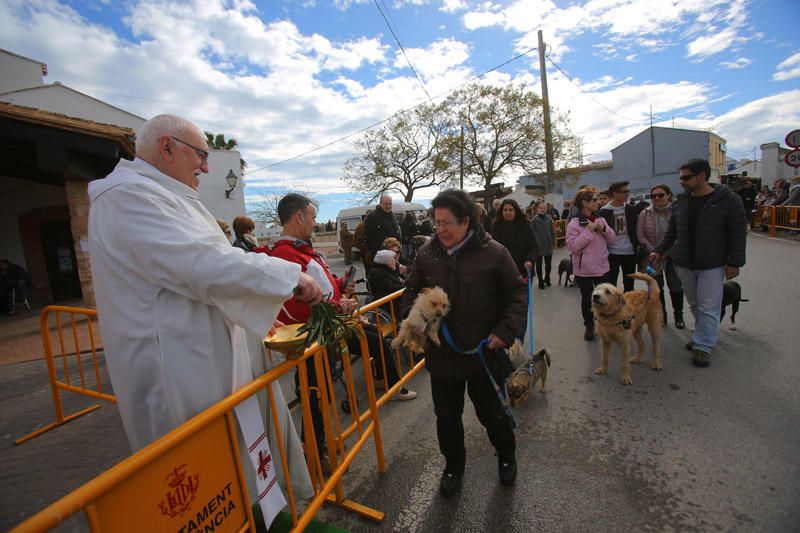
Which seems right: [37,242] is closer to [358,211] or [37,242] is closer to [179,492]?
[358,211]

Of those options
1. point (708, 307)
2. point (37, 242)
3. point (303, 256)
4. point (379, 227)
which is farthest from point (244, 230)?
point (37, 242)

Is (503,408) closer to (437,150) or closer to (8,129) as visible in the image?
(8,129)

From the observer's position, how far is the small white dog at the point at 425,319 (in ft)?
7.57

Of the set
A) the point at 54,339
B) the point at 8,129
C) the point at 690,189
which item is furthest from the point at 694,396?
the point at 8,129

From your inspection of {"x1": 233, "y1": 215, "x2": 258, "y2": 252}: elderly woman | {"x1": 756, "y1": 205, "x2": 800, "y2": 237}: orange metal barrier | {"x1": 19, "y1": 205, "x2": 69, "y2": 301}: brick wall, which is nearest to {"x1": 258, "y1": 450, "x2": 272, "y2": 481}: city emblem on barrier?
{"x1": 233, "y1": 215, "x2": 258, "y2": 252}: elderly woman

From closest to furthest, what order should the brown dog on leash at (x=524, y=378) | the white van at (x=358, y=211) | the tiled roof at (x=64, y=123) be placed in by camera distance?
the brown dog on leash at (x=524, y=378) → the tiled roof at (x=64, y=123) → the white van at (x=358, y=211)

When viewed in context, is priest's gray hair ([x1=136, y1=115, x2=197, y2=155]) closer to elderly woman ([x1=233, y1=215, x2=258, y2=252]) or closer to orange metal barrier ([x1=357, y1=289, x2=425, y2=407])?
orange metal barrier ([x1=357, y1=289, x2=425, y2=407])

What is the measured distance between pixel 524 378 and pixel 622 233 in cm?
329

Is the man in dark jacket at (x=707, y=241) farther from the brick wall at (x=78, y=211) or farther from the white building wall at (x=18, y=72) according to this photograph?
the white building wall at (x=18, y=72)

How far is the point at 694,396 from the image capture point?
356cm

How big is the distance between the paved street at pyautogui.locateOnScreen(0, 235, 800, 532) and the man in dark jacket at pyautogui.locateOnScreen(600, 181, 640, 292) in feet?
4.13

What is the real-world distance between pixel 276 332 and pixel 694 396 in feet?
12.7

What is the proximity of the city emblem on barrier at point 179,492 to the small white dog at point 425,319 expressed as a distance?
124cm

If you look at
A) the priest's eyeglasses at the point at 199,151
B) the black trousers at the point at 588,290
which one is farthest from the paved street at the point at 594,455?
the priest's eyeglasses at the point at 199,151
